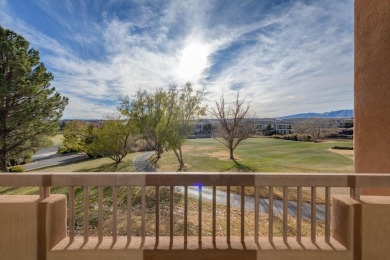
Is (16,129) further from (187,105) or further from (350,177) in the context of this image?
(350,177)

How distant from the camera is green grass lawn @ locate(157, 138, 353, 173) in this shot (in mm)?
17406

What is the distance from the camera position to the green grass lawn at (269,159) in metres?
17.4

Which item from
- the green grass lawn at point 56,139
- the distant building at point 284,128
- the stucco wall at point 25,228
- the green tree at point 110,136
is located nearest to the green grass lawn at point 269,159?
the distant building at point 284,128

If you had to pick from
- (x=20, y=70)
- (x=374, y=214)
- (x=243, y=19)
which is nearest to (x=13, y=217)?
(x=374, y=214)

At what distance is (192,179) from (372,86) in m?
2.95

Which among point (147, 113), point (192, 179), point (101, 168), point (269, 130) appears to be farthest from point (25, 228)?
point (269, 130)

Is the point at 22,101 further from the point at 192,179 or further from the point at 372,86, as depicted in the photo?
the point at 372,86

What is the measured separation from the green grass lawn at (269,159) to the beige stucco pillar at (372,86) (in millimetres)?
13944

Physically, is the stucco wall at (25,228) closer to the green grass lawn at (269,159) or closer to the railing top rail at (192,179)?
the railing top rail at (192,179)

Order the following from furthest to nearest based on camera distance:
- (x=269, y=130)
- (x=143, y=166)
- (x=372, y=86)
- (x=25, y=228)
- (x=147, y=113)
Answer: (x=269, y=130), (x=143, y=166), (x=147, y=113), (x=372, y=86), (x=25, y=228)

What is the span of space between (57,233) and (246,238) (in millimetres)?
1861

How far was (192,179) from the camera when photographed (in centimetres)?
185

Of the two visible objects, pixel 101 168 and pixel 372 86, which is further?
pixel 101 168

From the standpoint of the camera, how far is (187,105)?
1656 centimetres
